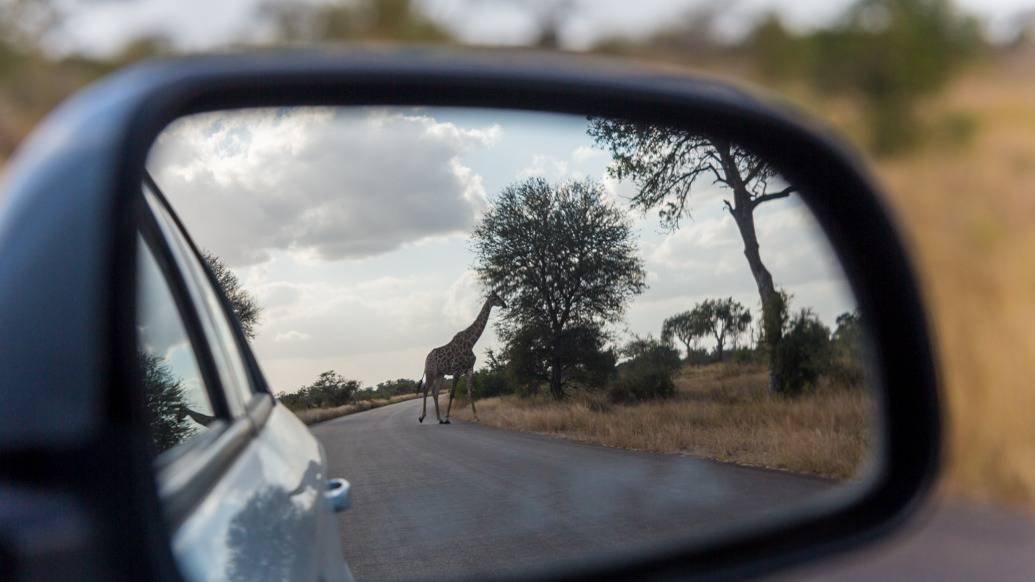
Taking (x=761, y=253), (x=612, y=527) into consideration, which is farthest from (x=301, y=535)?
(x=761, y=253)

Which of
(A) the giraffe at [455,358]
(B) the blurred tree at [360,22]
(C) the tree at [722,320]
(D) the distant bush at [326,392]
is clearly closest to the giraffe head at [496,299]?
(A) the giraffe at [455,358]

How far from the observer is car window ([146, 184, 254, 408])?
6.04ft

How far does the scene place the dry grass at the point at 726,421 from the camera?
195 centimetres

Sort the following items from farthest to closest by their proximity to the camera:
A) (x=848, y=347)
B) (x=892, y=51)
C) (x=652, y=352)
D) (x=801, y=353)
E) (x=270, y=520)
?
(x=892, y=51)
(x=848, y=347)
(x=801, y=353)
(x=652, y=352)
(x=270, y=520)

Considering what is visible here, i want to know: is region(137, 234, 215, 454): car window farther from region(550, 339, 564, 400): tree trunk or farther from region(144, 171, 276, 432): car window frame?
region(550, 339, 564, 400): tree trunk

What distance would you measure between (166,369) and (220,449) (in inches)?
6.4

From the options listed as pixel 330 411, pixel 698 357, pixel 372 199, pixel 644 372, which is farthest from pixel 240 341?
pixel 698 357

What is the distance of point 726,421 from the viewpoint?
226cm

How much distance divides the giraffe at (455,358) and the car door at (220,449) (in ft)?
0.68

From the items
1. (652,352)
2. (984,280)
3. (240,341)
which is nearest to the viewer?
(240,341)

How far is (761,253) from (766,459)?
1.41 ft

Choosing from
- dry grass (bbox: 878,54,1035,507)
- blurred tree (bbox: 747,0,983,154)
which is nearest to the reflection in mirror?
dry grass (bbox: 878,54,1035,507)

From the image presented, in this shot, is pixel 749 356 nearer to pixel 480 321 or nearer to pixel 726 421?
pixel 726 421

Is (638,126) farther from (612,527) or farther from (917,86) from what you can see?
(917,86)
